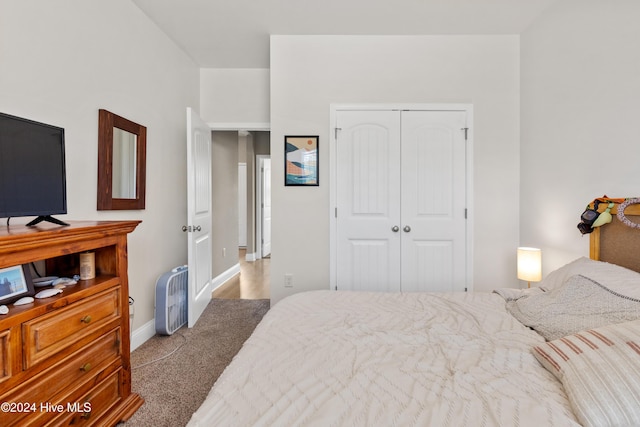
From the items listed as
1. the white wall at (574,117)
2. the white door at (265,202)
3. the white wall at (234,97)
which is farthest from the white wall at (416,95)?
the white door at (265,202)

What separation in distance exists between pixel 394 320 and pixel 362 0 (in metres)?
2.35

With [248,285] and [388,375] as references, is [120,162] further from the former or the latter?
[248,285]

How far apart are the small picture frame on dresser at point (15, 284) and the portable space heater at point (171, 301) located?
140 centimetres

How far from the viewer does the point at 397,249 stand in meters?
2.89

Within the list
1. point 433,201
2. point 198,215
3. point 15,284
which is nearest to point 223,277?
point 198,215

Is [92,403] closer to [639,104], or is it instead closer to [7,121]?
[7,121]

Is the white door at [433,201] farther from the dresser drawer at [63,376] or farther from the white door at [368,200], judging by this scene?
the dresser drawer at [63,376]

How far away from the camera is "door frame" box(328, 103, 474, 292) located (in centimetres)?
286

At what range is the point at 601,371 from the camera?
2.87 ft

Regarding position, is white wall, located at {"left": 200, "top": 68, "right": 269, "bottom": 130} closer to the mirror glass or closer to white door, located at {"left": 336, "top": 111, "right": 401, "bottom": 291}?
white door, located at {"left": 336, "top": 111, "right": 401, "bottom": 291}

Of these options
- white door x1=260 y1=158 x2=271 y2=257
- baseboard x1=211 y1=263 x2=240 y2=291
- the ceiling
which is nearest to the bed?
the ceiling

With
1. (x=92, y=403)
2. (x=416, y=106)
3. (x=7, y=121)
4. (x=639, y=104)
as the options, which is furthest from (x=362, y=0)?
(x=92, y=403)

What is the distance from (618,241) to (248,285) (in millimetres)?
3827

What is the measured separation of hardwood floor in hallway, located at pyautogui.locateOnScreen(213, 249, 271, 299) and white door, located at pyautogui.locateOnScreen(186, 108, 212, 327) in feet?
1.58
